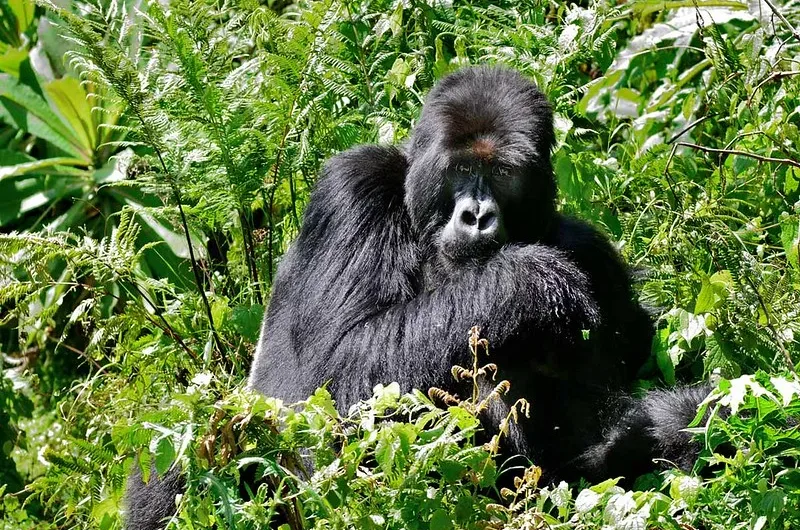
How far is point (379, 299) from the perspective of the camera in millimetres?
3668

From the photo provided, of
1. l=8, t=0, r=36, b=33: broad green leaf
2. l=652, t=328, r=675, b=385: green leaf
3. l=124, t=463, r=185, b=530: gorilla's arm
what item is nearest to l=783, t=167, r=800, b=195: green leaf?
l=652, t=328, r=675, b=385: green leaf

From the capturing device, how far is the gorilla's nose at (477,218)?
3.61 m

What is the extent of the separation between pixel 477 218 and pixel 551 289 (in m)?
0.38

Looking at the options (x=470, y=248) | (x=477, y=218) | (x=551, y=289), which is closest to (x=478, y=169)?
(x=477, y=218)

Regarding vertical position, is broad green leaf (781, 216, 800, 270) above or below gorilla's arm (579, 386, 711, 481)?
above

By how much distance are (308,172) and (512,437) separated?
1726mm

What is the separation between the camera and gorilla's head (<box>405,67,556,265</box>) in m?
3.65

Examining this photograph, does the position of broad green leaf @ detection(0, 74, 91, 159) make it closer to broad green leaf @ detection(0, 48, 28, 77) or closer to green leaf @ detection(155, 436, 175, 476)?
broad green leaf @ detection(0, 48, 28, 77)

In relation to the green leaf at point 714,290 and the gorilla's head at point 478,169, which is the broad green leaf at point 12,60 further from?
the green leaf at point 714,290

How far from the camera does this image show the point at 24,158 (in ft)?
22.1

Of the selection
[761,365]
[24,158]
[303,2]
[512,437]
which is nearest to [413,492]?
[512,437]

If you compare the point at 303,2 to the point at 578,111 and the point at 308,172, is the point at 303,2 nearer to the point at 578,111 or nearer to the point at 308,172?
the point at 308,172

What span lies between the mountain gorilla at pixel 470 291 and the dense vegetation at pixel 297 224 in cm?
16

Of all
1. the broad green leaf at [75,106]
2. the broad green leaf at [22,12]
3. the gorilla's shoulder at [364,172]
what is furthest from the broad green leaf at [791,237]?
the broad green leaf at [22,12]
